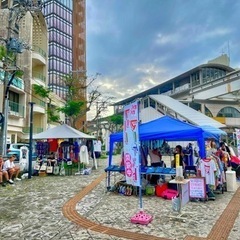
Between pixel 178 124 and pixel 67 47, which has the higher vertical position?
pixel 67 47

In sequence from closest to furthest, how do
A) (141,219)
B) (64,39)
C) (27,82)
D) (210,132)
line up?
(141,219)
(210,132)
(27,82)
(64,39)

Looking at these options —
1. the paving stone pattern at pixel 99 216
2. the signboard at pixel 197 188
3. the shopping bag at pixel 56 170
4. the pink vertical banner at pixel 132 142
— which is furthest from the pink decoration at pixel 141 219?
the shopping bag at pixel 56 170

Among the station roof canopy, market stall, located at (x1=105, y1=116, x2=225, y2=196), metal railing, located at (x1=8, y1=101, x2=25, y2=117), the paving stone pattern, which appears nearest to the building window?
the station roof canopy

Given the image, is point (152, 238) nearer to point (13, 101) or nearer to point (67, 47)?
point (13, 101)

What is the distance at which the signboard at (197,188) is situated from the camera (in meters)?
7.06

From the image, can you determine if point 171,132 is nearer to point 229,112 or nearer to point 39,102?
point 39,102

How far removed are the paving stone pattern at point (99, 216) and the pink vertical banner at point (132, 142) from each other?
955 mm

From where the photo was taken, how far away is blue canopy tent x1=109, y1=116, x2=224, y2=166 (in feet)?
25.3

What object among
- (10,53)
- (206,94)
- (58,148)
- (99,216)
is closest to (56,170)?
(58,148)

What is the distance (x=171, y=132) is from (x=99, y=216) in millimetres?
3604

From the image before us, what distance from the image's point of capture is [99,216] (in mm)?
5816

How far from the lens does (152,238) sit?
14.7ft

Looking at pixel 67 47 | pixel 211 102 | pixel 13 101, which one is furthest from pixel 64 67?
pixel 211 102

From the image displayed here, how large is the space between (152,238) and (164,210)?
184 centimetres
